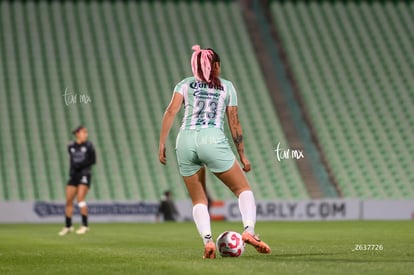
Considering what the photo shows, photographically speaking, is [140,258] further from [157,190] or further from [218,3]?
[218,3]

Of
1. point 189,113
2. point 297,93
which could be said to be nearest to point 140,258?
point 189,113

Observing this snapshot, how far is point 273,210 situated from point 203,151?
54.9 feet

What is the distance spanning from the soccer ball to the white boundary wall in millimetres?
15594

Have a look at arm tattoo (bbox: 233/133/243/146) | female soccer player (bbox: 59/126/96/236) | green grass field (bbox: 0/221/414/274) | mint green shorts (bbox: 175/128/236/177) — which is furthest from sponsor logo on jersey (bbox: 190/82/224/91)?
female soccer player (bbox: 59/126/96/236)

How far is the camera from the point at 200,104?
966 cm

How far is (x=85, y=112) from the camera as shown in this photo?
30234 millimetres

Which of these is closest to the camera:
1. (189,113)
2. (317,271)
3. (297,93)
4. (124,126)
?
(317,271)

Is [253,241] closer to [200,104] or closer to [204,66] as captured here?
[200,104]

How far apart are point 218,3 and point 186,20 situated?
2025 millimetres

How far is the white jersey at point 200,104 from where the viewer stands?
9.66 metres

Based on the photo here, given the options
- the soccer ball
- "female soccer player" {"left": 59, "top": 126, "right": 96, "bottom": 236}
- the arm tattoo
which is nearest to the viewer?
the soccer ball

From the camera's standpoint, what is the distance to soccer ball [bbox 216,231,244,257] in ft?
32.0

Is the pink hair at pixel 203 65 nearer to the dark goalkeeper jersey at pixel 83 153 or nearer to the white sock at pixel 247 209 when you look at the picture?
the white sock at pixel 247 209

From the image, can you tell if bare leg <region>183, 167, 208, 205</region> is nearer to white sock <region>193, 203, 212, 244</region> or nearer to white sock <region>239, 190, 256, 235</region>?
white sock <region>193, 203, 212, 244</region>
